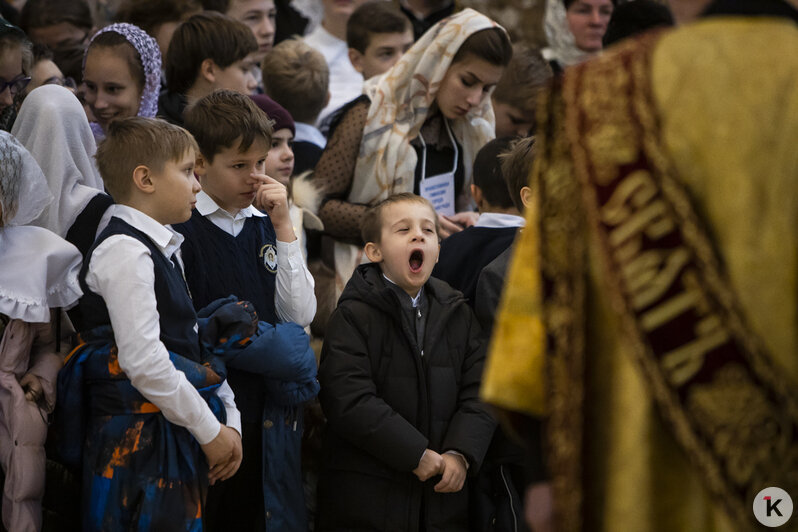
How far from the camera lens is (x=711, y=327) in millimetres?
1764

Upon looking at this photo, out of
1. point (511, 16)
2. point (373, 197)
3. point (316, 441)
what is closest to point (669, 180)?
point (316, 441)

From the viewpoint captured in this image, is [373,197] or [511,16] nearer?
[373,197]

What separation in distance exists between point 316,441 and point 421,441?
0.56m

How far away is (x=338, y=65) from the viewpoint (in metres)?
6.31

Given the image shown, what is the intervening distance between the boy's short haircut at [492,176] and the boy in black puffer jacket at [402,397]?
1.38ft

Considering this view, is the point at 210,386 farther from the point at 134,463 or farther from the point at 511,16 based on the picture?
the point at 511,16

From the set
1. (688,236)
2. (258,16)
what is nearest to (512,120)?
(258,16)

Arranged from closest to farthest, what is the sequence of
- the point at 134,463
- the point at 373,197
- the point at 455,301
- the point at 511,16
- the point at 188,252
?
the point at 134,463
the point at 188,252
the point at 455,301
the point at 373,197
the point at 511,16

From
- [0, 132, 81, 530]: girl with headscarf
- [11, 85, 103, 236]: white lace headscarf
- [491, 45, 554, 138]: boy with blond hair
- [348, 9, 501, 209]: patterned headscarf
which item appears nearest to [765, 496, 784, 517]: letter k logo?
[0, 132, 81, 530]: girl with headscarf

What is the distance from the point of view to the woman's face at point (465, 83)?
487 centimetres

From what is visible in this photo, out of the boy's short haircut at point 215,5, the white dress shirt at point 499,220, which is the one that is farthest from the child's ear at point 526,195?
the boy's short haircut at point 215,5

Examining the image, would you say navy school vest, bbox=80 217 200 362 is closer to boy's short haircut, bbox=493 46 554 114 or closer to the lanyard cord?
the lanyard cord

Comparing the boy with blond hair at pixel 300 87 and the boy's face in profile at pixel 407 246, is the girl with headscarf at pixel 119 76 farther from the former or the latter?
the boy's face in profile at pixel 407 246

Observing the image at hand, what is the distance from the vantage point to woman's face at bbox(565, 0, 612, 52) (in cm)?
579
